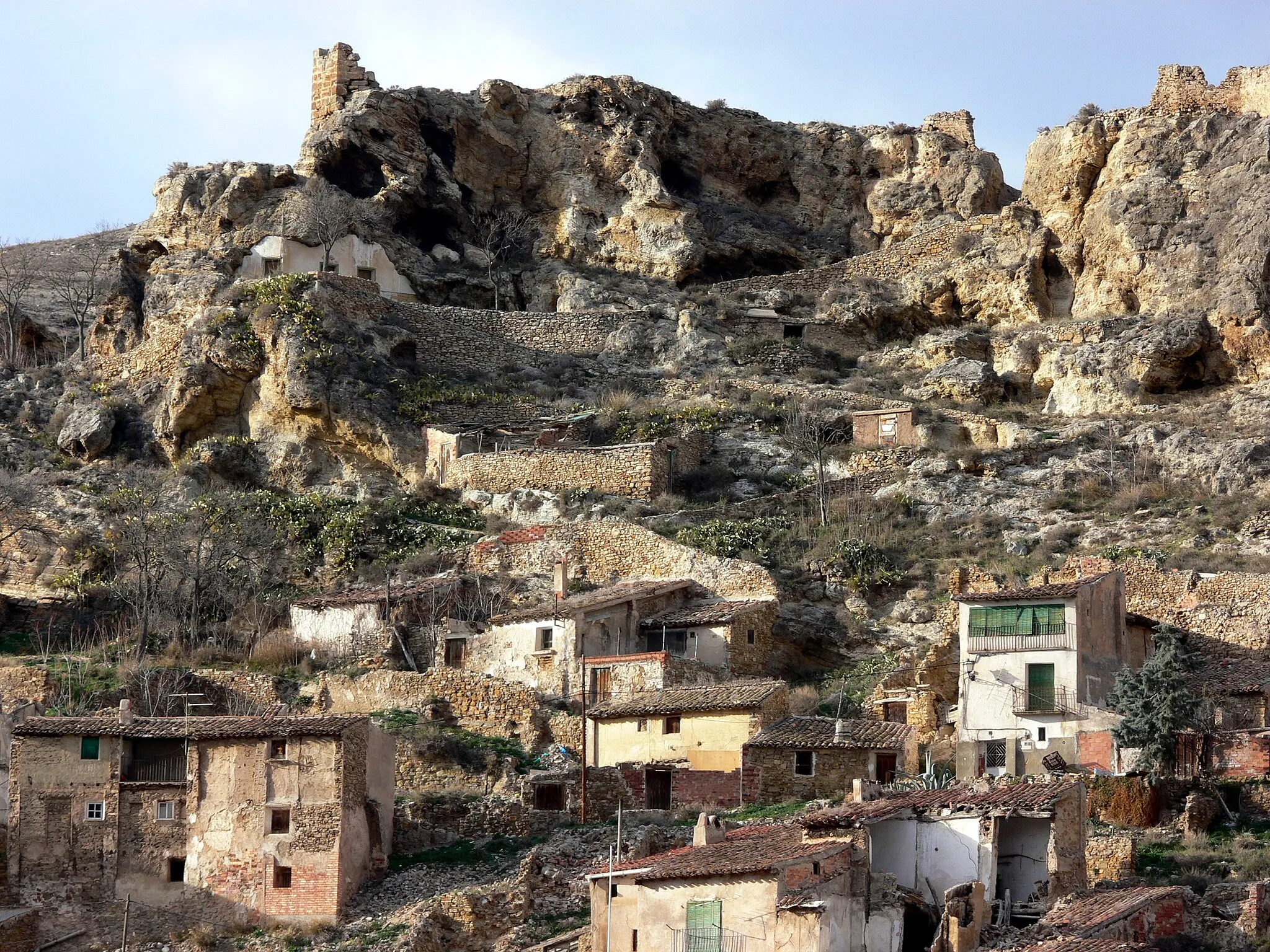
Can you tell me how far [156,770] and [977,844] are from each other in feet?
52.6

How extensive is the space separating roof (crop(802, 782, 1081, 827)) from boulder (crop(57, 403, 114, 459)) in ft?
115

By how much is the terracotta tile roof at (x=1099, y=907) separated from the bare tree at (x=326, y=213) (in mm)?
43916

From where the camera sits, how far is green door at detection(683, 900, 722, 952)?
31062 mm

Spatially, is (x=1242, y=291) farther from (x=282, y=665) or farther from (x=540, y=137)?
(x=282, y=665)

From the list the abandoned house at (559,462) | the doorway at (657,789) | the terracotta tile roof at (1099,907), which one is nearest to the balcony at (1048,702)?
the doorway at (657,789)

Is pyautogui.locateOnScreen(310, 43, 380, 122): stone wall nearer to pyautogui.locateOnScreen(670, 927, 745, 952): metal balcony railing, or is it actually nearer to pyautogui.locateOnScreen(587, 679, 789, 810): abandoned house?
pyautogui.locateOnScreen(587, 679, 789, 810): abandoned house

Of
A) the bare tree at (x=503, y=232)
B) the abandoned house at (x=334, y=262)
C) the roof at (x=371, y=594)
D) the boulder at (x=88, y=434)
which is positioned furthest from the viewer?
the bare tree at (x=503, y=232)

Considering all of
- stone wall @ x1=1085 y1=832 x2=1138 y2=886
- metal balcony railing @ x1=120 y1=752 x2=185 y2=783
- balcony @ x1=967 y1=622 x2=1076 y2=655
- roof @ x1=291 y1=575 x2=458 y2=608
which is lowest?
stone wall @ x1=1085 y1=832 x2=1138 y2=886

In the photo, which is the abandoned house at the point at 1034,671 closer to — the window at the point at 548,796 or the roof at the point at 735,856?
the window at the point at 548,796

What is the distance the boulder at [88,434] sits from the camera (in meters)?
63.4

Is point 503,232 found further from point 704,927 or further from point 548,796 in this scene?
point 704,927

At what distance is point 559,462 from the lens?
59.7 metres

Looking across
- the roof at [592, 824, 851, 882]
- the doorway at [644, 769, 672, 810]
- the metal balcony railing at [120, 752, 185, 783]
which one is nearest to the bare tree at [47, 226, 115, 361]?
the metal balcony railing at [120, 752, 185, 783]

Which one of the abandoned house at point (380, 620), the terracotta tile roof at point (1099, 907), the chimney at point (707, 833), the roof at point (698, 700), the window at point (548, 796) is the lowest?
the terracotta tile roof at point (1099, 907)
